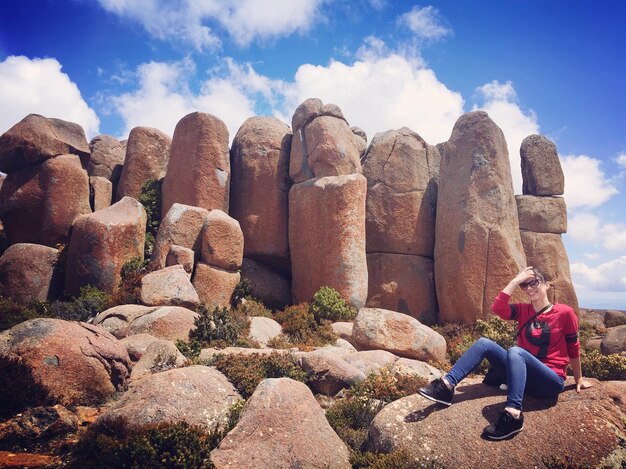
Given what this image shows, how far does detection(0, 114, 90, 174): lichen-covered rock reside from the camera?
1938cm

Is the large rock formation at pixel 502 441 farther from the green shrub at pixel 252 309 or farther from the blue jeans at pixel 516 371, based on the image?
the green shrub at pixel 252 309

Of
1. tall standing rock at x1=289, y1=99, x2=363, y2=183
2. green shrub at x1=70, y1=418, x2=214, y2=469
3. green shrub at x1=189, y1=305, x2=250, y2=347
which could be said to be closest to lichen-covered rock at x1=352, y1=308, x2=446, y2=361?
green shrub at x1=189, y1=305, x2=250, y2=347

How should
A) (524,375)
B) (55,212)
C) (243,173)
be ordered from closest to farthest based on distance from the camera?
(524,375) → (55,212) → (243,173)

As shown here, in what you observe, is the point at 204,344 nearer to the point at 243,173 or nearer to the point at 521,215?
the point at 243,173

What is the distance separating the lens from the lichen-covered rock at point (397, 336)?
14.1 meters

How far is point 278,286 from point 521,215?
1398 cm

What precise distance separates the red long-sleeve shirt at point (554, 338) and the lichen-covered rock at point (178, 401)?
17.4 ft

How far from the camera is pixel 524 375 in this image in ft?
19.2

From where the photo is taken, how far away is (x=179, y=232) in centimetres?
1798

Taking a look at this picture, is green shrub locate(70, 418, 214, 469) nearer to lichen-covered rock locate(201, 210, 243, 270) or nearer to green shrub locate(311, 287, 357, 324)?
green shrub locate(311, 287, 357, 324)

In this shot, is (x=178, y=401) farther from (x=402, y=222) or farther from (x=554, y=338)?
(x=402, y=222)

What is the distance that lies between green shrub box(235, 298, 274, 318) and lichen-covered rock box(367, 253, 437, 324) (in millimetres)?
5950

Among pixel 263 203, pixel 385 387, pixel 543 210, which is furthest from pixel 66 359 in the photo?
pixel 543 210

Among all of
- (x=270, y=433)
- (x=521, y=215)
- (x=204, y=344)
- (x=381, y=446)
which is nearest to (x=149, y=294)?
(x=204, y=344)
